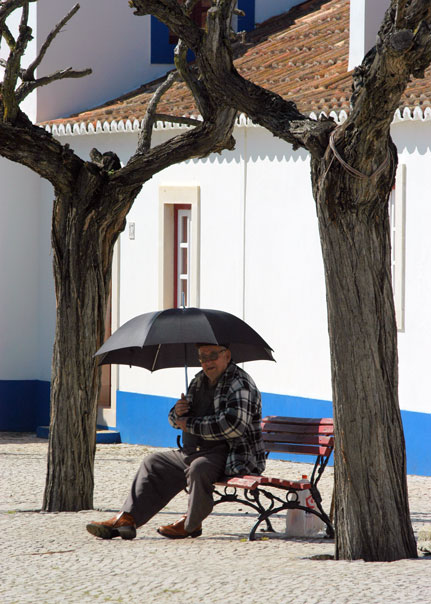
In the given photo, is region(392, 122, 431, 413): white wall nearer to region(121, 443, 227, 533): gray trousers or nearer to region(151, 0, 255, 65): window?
region(121, 443, 227, 533): gray trousers

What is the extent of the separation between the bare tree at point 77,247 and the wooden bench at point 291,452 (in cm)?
123

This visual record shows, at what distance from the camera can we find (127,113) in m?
14.3

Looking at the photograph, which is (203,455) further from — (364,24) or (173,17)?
(364,24)

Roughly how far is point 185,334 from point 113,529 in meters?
1.28

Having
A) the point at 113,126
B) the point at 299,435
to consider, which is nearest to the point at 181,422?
the point at 299,435

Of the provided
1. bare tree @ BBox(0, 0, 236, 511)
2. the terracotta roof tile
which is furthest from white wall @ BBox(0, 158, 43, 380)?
bare tree @ BBox(0, 0, 236, 511)

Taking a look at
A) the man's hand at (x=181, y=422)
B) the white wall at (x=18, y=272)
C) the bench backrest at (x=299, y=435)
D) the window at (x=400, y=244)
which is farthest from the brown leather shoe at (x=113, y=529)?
the white wall at (x=18, y=272)

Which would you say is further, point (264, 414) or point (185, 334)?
point (264, 414)

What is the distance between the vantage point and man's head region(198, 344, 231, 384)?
794 cm

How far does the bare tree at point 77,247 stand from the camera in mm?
8867

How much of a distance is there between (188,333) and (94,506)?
2.07m

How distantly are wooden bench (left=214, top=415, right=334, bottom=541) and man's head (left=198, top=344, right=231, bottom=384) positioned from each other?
2.11 ft

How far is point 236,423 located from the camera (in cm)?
771

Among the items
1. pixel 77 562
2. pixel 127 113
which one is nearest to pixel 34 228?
pixel 127 113
